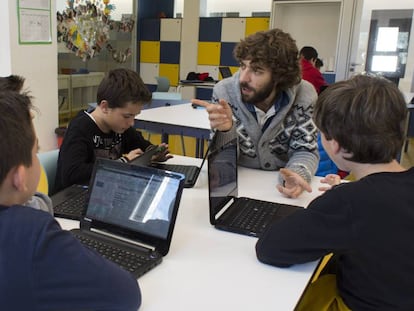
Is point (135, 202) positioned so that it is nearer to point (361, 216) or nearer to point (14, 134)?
point (14, 134)

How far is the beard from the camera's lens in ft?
5.66

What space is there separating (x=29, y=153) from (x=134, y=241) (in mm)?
399

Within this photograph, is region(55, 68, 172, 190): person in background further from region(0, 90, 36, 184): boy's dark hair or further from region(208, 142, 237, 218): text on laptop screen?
region(0, 90, 36, 184): boy's dark hair

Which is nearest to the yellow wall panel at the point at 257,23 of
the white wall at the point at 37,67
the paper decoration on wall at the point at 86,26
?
the paper decoration on wall at the point at 86,26

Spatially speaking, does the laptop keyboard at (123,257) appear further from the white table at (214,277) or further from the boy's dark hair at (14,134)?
the boy's dark hair at (14,134)

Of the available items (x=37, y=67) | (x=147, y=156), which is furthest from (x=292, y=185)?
(x=37, y=67)

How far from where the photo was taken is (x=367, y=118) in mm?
992

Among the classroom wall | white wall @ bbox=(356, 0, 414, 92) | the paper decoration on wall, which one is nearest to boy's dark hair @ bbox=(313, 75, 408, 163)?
the paper decoration on wall

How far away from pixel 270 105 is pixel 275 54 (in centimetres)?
20

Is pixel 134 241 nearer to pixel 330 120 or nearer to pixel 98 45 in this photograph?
pixel 330 120

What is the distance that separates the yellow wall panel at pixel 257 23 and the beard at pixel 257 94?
4691mm

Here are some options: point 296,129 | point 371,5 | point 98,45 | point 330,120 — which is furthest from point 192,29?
point 330,120

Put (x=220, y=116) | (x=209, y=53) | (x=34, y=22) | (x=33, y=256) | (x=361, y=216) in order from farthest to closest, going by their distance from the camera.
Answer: (x=209, y=53)
(x=34, y=22)
(x=220, y=116)
(x=361, y=216)
(x=33, y=256)

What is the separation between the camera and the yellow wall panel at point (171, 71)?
23.0 ft
